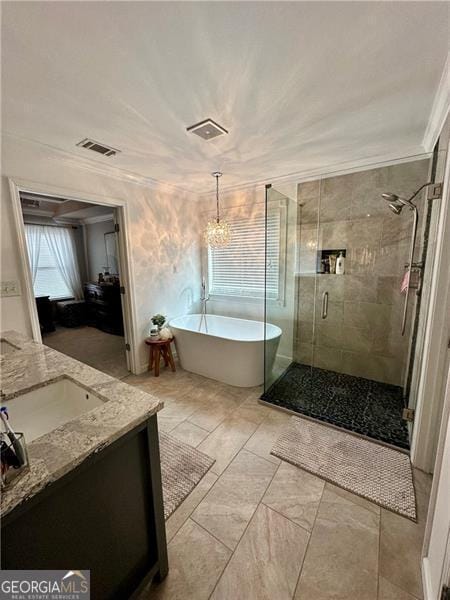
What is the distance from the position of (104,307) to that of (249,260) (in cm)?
334

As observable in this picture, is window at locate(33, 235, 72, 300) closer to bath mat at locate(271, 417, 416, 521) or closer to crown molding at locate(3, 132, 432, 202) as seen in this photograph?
crown molding at locate(3, 132, 432, 202)

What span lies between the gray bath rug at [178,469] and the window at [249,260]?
1.99m

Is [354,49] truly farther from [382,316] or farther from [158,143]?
[382,316]

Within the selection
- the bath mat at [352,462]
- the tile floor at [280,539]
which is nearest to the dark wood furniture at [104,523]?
the tile floor at [280,539]

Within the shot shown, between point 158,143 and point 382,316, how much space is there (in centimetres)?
285

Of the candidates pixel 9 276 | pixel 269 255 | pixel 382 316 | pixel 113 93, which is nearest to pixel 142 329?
pixel 9 276

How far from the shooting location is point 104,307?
17.1ft

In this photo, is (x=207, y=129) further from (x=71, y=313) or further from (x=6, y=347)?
(x=71, y=313)

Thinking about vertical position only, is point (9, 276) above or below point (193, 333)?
above

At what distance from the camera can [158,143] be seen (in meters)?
2.14

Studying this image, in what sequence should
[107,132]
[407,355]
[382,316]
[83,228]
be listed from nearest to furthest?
[107,132] → [407,355] → [382,316] → [83,228]

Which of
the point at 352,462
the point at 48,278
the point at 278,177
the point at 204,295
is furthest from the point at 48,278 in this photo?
the point at 352,462

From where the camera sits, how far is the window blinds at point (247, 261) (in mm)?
3305

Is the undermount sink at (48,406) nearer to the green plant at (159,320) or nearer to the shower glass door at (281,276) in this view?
the green plant at (159,320)
